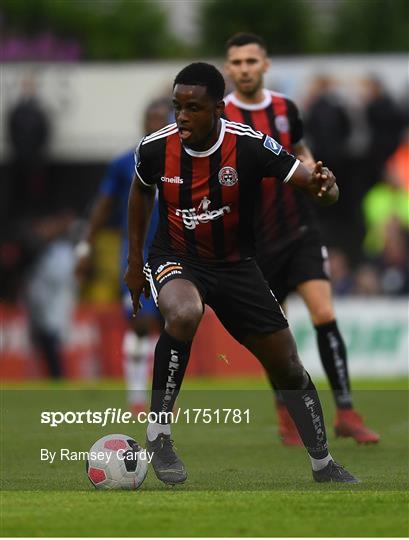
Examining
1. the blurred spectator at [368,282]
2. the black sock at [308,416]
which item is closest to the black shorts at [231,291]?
the black sock at [308,416]

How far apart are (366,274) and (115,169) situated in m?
7.63

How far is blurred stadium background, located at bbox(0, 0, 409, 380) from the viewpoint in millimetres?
18984

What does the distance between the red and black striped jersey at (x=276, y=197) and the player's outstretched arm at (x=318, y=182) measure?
2.69 m

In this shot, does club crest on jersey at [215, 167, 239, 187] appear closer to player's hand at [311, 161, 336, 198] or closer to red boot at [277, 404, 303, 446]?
player's hand at [311, 161, 336, 198]

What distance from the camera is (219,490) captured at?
7.76 metres

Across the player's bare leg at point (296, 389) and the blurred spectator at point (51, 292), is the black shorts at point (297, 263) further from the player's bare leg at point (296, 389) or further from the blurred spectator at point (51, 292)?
the blurred spectator at point (51, 292)

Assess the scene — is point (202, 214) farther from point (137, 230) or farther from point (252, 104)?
point (252, 104)

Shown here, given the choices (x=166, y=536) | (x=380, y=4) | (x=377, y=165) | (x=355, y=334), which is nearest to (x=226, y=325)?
(x=166, y=536)

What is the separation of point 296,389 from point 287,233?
9.35ft

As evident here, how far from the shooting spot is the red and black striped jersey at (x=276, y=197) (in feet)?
34.7

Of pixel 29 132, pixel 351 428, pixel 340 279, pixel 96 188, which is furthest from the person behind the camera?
pixel 96 188

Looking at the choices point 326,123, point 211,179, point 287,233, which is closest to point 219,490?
point 211,179

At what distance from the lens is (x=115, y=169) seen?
41.0 feet

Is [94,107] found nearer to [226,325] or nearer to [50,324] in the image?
[50,324]
